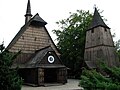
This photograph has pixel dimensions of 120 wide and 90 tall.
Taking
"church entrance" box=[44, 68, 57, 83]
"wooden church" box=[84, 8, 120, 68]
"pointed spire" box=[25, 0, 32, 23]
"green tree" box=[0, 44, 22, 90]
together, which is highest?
"pointed spire" box=[25, 0, 32, 23]

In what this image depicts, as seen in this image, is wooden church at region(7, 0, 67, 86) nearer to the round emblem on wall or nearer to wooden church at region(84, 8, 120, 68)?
the round emblem on wall

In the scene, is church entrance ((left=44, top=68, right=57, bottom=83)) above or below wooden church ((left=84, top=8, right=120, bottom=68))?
below

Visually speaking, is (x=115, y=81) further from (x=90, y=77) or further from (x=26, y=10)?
(x=26, y=10)

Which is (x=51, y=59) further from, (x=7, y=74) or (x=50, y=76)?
(x=7, y=74)

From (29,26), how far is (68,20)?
1502 centimetres

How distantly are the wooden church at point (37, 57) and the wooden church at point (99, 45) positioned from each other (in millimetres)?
7242

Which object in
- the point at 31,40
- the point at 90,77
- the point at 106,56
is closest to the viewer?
the point at 90,77

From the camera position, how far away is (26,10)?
29.5 metres

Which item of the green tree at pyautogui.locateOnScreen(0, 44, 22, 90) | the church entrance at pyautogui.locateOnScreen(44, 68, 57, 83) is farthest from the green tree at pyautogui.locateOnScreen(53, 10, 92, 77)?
the green tree at pyautogui.locateOnScreen(0, 44, 22, 90)

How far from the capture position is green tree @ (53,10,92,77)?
114ft

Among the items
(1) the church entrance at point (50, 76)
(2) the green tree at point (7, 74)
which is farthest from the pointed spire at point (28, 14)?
(2) the green tree at point (7, 74)

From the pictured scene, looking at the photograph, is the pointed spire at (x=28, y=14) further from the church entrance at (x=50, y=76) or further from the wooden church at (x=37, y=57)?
the church entrance at (x=50, y=76)

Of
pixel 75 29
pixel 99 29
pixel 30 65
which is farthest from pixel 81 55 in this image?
pixel 30 65

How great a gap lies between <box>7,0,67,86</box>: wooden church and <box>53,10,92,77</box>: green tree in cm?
1057
